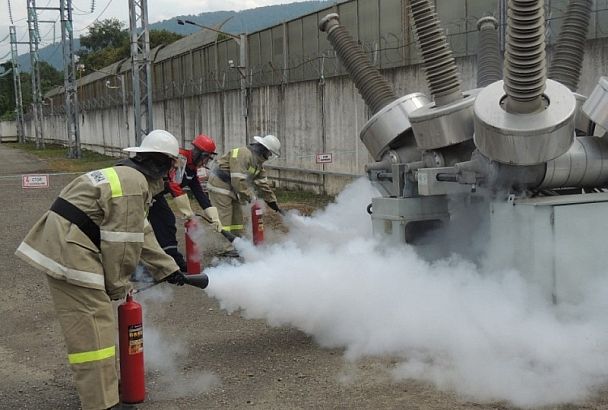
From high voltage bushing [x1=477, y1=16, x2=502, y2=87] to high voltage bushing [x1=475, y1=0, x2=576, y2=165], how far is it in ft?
4.34

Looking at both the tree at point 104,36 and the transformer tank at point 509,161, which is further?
the tree at point 104,36

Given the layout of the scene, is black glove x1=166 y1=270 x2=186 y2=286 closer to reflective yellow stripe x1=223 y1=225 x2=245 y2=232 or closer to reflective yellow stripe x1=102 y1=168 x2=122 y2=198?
reflective yellow stripe x1=102 y1=168 x2=122 y2=198

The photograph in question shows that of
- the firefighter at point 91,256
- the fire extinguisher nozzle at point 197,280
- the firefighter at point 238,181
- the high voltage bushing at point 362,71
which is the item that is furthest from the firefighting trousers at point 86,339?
the firefighter at point 238,181

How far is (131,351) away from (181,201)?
3.57 meters

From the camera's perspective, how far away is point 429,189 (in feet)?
18.3

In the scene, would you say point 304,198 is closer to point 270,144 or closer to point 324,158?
point 324,158

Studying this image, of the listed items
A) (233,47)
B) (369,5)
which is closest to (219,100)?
(233,47)

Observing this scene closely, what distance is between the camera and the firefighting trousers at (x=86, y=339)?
4.04 m

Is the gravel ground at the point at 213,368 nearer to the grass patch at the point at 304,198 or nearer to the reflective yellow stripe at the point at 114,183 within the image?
the reflective yellow stripe at the point at 114,183

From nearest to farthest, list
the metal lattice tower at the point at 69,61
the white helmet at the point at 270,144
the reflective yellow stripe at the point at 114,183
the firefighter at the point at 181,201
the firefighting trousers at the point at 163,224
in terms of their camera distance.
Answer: the reflective yellow stripe at the point at 114,183 → the firefighter at the point at 181,201 → the firefighting trousers at the point at 163,224 → the white helmet at the point at 270,144 → the metal lattice tower at the point at 69,61

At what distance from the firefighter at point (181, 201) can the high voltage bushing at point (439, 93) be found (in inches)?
116

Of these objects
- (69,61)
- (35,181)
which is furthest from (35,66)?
(35,181)

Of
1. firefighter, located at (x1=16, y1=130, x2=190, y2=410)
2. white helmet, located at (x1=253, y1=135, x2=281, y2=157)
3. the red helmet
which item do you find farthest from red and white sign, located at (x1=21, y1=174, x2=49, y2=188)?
firefighter, located at (x1=16, y1=130, x2=190, y2=410)

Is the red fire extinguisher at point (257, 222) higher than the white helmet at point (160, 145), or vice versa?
the white helmet at point (160, 145)
